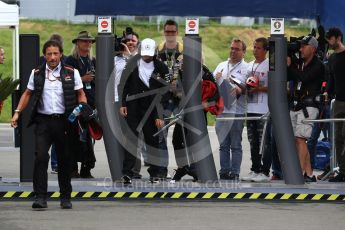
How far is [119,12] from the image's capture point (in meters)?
13.9

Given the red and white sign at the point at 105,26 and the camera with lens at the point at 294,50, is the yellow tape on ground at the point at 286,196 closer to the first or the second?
the camera with lens at the point at 294,50

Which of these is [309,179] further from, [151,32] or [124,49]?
[151,32]

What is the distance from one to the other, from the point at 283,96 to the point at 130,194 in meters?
2.17

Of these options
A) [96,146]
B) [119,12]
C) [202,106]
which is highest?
[119,12]

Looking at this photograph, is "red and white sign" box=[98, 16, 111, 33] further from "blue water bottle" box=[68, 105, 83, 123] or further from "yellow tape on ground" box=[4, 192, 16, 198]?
"yellow tape on ground" box=[4, 192, 16, 198]

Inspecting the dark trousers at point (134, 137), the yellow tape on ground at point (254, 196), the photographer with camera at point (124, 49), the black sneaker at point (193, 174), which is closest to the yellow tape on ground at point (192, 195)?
the yellow tape on ground at point (254, 196)

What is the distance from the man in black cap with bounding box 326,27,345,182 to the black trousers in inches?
149

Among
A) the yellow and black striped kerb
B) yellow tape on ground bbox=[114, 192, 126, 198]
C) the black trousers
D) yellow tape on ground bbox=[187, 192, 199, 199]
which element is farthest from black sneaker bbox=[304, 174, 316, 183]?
the black trousers

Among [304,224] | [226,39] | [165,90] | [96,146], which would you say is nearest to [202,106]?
[165,90]

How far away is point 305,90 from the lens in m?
14.5

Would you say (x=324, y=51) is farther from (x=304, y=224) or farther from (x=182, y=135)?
(x=304, y=224)

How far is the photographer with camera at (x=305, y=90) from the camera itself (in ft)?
47.3

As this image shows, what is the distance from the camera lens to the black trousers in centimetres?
1244

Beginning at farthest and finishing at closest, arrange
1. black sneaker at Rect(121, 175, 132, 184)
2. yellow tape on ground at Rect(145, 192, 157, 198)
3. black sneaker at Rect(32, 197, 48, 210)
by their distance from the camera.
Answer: black sneaker at Rect(121, 175, 132, 184) → yellow tape on ground at Rect(145, 192, 157, 198) → black sneaker at Rect(32, 197, 48, 210)
